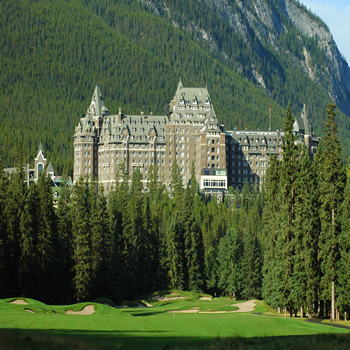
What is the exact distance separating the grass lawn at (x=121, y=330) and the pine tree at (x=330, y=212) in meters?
→ 8.98

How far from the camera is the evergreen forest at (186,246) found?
2496 inches

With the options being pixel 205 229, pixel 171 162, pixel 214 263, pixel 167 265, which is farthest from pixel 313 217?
pixel 171 162

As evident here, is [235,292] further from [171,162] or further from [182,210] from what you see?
[171,162]

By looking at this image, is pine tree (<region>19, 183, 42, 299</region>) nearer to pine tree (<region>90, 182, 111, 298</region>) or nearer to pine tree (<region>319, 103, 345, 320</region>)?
pine tree (<region>90, 182, 111, 298</region>)

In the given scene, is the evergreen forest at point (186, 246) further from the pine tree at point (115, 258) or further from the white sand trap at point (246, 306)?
the white sand trap at point (246, 306)

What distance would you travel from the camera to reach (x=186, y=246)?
342ft

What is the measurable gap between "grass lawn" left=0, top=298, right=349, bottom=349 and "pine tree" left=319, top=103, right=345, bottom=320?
8981 mm

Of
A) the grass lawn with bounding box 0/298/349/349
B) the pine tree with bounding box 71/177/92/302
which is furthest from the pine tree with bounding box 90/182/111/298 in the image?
the grass lawn with bounding box 0/298/349/349

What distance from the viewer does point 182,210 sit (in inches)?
4294

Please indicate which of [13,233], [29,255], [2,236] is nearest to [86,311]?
[29,255]

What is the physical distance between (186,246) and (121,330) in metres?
61.0

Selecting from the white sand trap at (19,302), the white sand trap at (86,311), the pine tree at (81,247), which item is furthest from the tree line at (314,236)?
the white sand trap at (19,302)

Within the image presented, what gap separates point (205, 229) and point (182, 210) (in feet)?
96.9

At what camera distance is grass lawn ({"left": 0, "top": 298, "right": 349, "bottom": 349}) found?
3731cm
